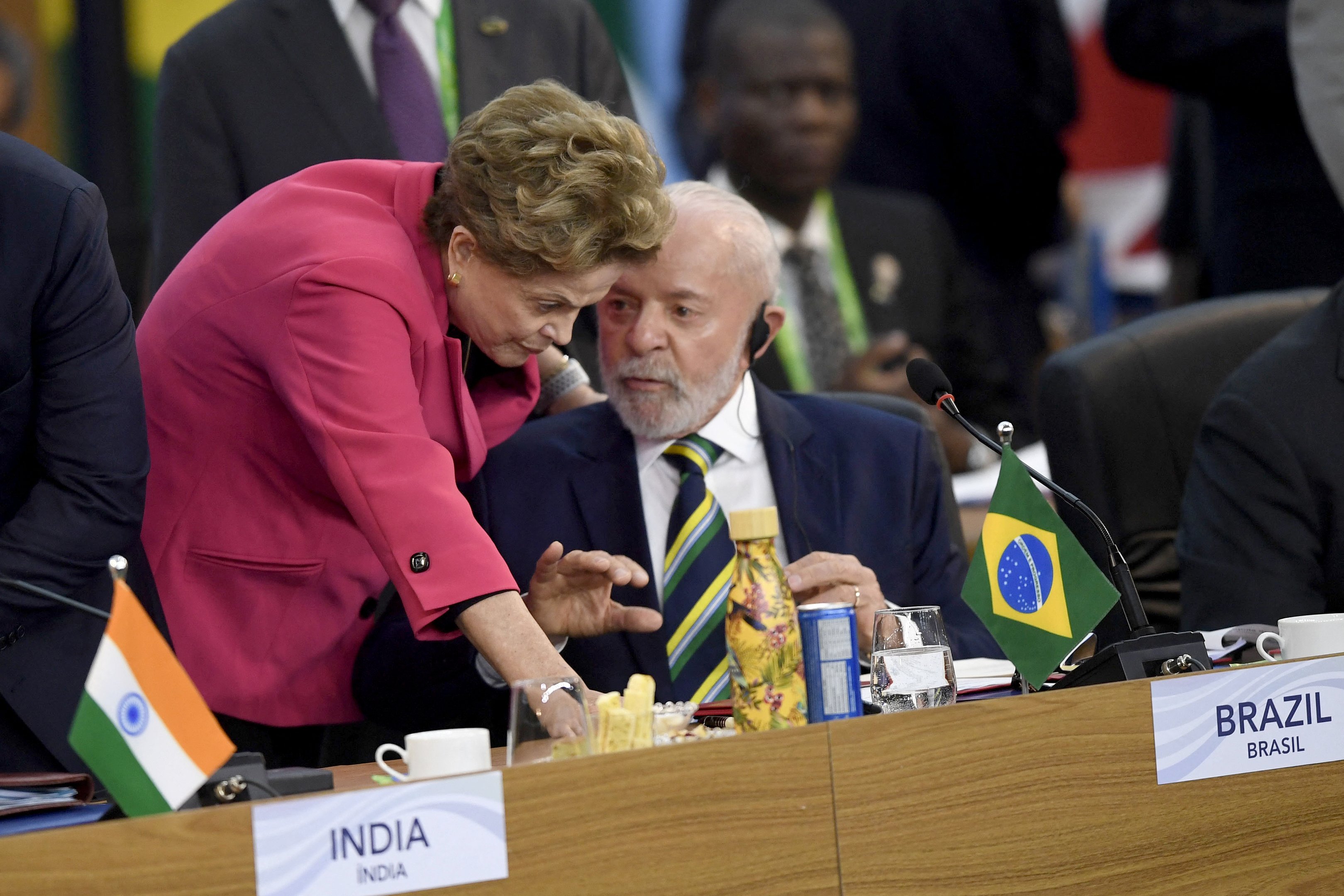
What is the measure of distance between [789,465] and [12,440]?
1.16 m

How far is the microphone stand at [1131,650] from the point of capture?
1763mm

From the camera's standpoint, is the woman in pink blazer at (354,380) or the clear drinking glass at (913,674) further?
the woman in pink blazer at (354,380)

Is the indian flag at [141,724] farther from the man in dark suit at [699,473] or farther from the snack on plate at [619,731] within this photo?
the man in dark suit at [699,473]

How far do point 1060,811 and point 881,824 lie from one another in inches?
7.6

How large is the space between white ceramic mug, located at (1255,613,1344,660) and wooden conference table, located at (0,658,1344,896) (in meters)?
0.14

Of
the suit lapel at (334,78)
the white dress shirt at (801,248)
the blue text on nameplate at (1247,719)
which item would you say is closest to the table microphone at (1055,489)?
the blue text on nameplate at (1247,719)

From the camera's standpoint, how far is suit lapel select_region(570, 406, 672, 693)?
2.57 m

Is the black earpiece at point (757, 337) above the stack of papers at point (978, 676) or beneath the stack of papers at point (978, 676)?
above

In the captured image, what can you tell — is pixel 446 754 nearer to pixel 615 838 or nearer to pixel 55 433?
pixel 615 838

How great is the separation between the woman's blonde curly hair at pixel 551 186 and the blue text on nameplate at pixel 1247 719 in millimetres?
859

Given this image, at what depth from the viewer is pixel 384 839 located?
1.43 meters

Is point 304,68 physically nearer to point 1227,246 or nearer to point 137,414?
point 137,414

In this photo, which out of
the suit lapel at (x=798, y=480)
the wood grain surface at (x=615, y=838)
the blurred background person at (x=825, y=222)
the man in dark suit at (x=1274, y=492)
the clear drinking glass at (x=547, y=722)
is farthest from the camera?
the blurred background person at (x=825, y=222)

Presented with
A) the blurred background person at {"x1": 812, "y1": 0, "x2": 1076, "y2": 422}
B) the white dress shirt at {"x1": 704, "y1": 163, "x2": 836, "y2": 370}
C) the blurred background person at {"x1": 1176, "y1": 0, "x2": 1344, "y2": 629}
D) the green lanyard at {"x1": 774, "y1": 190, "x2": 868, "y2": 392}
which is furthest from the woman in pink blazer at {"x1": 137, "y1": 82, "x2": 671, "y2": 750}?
the blurred background person at {"x1": 812, "y1": 0, "x2": 1076, "y2": 422}
